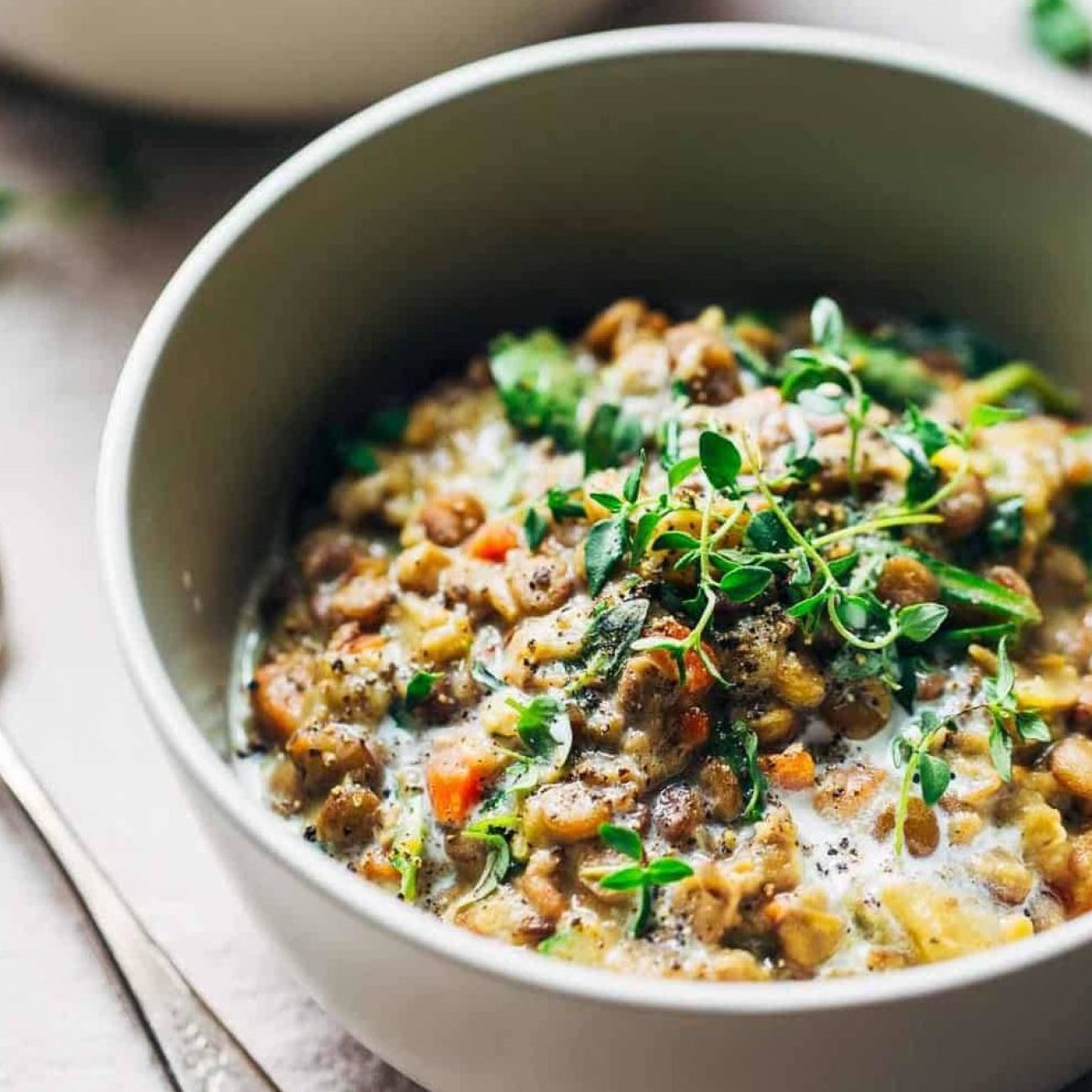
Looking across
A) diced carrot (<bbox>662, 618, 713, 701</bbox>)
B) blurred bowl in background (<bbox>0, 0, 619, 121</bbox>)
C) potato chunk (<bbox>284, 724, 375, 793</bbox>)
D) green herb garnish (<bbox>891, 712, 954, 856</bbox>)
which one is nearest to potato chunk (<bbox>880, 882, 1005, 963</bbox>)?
green herb garnish (<bbox>891, 712, 954, 856</bbox>)

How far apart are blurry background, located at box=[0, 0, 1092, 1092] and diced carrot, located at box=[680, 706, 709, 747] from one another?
613mm

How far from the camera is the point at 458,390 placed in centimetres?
260

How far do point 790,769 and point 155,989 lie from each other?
0.88 m

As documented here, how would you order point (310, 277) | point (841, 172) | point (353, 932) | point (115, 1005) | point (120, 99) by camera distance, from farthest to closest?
point (120, 99)
point (841, 172)
point (310, 277)
point (115, 1005)
point (353, 932)

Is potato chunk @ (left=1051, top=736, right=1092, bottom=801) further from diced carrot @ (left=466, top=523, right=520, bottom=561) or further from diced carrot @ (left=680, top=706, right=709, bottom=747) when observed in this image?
diced carrot @ (left=466, top=523, right=520, bottom=561)

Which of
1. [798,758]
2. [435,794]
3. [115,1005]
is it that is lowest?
[115,1005]

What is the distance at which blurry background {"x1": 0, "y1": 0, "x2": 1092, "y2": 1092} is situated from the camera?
7.55 feet

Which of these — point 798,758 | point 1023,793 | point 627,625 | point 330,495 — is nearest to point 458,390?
point 330,495

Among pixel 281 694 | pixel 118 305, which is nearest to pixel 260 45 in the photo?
pixel 118 305

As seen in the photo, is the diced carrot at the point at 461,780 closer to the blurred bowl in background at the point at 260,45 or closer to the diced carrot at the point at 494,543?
the diced carrot at the point at 494,543

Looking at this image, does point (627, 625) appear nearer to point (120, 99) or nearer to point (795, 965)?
point (795, 965)

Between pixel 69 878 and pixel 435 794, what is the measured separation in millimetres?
628

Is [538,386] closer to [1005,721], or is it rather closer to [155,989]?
[1005,721]

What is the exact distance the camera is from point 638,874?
1.88 meters
